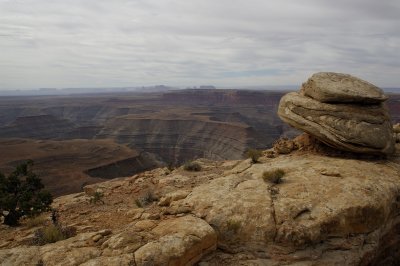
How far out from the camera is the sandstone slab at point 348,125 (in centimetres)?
1207

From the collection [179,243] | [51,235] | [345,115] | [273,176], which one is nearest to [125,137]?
[345,115]

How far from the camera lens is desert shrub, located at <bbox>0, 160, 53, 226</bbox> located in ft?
35.2

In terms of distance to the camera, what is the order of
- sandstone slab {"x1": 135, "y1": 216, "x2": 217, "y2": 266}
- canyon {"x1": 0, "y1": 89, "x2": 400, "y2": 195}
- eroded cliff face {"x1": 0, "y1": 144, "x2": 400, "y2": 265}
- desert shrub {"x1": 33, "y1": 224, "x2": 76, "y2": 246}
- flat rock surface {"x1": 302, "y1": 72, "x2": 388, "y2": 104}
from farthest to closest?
1. canyon {"x1": 0, "y1": 89, "x2": 400, "y2": 195}
2. flat rock surface {"x1": 302, "y1": 72, "x2": 388, "y2": 104}
3. desert shrub {"x1": 33, "y1": 224, "x2": 76, "y2": 246}
4. eroded cliff face {"x1": 0, "y1": 144, "x2": 400, "y2": 265}
5. sandstone slab {"x1": 135, "y1": 216, "x2": 217, "y2": 266}

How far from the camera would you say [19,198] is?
36.8 feet

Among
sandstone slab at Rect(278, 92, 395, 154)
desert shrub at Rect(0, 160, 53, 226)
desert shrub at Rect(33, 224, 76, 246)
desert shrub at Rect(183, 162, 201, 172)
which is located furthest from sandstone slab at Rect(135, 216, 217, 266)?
desert shrub at Rect(183, 162, 201, 172)

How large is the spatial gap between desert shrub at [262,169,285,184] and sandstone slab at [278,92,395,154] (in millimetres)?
2693

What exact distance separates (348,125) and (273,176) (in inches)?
145

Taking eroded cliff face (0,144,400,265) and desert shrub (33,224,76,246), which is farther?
desert shrub (33,224,76,246)

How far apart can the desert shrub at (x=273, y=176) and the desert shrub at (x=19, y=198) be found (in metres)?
7.35

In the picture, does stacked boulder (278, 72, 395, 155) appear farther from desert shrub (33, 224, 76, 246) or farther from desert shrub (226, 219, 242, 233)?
desert shrub (33, 224, 76, 246)

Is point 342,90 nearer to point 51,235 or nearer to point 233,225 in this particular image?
point 233,225

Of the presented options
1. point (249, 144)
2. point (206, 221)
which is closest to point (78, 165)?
point (249, 144)

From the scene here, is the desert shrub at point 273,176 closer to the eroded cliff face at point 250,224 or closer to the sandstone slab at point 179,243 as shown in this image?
the eroded cliff face at point 250,224

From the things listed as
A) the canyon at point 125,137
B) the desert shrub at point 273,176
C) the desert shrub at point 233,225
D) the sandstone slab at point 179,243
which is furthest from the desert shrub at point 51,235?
the canyon at point 125,137
